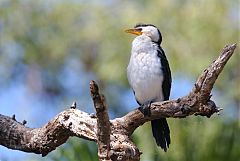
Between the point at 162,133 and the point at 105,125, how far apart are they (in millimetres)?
702

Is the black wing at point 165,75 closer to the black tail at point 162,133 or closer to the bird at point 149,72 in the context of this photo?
the bird at point 149,72

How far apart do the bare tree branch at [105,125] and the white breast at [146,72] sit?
659mm

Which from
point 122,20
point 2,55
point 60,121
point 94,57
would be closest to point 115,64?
point 122,20

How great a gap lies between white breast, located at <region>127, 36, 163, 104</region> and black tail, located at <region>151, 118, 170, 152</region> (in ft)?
0.97

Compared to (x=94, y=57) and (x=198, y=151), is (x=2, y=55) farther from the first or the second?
(x=198, y=151)

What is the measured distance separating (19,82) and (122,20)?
1809mm

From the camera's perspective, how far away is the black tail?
284cm

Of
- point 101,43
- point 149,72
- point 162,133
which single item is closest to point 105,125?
point 162,133

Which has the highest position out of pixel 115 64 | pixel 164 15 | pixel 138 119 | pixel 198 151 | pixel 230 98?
pixel 164 15

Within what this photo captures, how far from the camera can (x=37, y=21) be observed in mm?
7871

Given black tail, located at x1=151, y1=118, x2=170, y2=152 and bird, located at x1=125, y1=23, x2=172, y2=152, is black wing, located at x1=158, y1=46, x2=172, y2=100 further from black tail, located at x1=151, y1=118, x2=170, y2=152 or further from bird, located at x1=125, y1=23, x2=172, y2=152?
black tail, located at x1=151, y1=118, x2=170, y2=152

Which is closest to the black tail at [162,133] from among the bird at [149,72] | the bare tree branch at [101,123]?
the bird at [149,72]

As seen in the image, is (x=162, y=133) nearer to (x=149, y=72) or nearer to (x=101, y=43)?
(x=149, y=72)

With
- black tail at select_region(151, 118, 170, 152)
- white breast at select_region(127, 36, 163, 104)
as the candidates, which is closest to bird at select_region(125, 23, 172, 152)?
white breast at select_region(127, 36, 163, 104)
